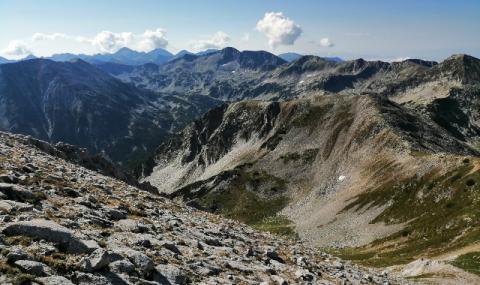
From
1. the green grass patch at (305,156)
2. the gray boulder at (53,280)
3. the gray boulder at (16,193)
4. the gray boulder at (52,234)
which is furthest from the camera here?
the green grass patch at (305,156)

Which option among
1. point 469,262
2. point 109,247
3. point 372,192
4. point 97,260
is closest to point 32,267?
point 97,260

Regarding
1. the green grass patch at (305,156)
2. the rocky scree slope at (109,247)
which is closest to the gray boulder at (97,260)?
the rocky scree slope at (109,247)

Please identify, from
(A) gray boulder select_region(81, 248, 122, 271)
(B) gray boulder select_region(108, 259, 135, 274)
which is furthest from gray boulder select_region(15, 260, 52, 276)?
(B) gray boulder select_region(108, 259, 135, 274)

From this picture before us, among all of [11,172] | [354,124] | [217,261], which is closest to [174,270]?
[217,261]

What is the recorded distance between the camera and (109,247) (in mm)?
22391

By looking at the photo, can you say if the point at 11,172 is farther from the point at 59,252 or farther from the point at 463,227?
the point at 463,227

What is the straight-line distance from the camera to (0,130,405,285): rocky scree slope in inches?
718

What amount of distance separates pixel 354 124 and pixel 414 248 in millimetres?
116184

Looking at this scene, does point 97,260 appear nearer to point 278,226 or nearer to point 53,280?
point 53,280

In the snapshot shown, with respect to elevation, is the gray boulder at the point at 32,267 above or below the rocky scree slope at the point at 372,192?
above

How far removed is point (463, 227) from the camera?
8031 cm

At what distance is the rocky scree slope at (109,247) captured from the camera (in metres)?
18.2

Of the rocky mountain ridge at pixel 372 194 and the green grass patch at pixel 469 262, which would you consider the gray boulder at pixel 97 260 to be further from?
the rocky mountain ridge at pixel 372 194

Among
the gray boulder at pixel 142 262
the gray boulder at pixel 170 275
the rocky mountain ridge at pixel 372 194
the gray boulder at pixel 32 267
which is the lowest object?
the rocky mountain ridge at pixel 372 194
